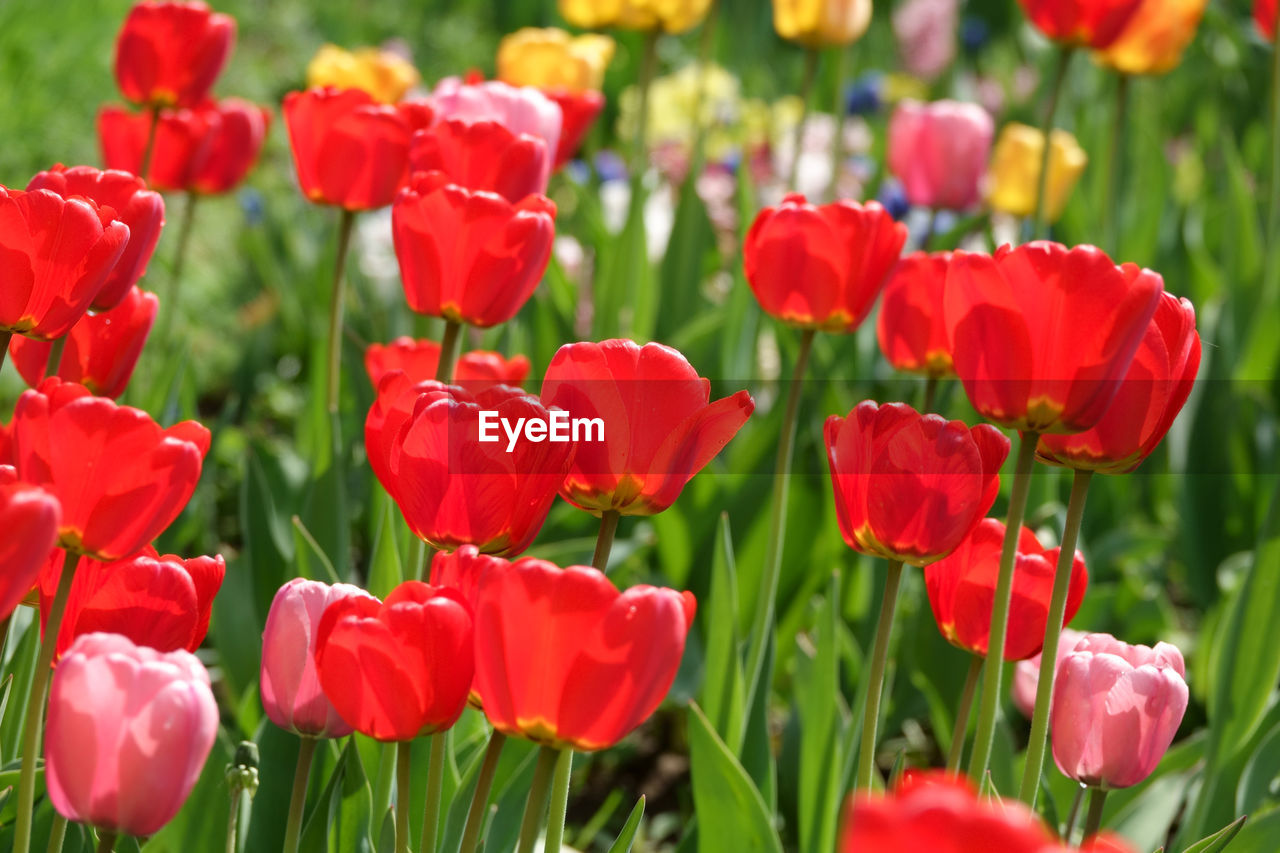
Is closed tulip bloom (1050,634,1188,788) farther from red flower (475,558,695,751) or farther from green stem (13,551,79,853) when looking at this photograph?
green stem (13,551,79,853)

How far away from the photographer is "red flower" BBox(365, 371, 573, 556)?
2.32 feet

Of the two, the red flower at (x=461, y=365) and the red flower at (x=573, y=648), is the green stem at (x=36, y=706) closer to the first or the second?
the red flower at (x=573, y=648)

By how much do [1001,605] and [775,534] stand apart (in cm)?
40

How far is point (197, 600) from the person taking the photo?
75 cm

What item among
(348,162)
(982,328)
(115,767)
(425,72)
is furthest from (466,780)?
(425,72)

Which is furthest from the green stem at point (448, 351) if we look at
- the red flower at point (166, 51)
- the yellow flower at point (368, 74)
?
the yellow flower at point (368, 74)

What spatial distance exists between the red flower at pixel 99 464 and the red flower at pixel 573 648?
200 mm

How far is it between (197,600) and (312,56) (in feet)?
13.4

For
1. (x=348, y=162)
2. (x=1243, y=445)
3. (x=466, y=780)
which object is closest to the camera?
(x=466, y=780)

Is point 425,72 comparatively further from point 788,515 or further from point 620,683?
point 620,683

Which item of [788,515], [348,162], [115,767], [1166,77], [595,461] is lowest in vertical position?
[788,515]

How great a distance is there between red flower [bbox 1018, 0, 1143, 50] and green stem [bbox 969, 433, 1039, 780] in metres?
1.28

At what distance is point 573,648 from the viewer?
598 mm

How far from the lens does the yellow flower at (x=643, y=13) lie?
2.15 m
